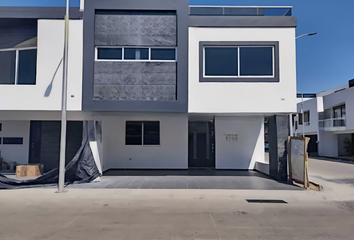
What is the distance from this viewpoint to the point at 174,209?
21.9 feet

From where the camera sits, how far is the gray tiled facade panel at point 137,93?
9.88 metres

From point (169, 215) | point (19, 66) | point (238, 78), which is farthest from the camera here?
point (19, 66)

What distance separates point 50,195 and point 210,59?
296 inches

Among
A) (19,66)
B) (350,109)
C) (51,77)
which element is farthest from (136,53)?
(350,109)

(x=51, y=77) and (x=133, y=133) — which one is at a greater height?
(x=51, y=77)

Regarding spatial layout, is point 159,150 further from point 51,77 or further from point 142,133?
point 51,77

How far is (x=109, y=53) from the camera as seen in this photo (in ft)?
33.2

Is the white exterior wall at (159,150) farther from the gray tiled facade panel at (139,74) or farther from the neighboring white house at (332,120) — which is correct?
the neighboring white house at (332,120)

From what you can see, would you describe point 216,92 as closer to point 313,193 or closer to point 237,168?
point 313,193


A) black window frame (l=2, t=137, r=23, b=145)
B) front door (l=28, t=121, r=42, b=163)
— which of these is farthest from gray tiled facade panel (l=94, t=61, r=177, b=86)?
black window frame (l=2, t=137, r=23, b=145)

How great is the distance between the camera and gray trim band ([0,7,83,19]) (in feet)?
33.3

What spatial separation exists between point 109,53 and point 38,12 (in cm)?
337

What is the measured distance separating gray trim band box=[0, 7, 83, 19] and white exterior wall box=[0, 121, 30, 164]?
5.77 metres

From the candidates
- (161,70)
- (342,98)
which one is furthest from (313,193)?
(342,98)
